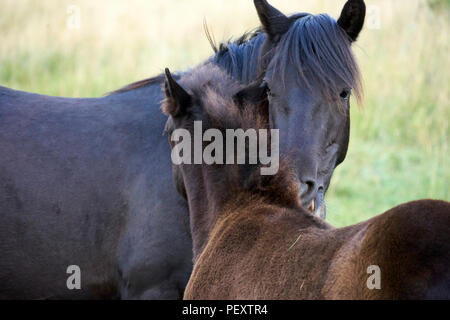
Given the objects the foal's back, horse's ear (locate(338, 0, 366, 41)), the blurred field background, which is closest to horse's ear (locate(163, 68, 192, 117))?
the foal's back

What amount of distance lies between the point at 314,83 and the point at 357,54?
233 inches

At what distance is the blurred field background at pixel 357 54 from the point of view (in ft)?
24.1

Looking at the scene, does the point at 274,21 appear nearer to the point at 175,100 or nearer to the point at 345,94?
the point at 345,94

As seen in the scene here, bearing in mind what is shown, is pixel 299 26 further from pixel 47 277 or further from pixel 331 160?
pixel 47 277

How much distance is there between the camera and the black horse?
11.2 ft

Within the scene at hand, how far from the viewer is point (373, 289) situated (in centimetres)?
197

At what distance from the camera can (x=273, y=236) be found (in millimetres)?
2545

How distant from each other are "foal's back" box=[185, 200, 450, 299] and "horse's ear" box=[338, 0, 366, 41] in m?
1.36

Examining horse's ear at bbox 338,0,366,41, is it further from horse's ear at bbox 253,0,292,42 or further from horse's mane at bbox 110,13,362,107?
horse's ear at bbox 253,0,292,42

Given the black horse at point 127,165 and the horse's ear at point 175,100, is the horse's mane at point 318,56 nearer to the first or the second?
the black horse at point 127,165

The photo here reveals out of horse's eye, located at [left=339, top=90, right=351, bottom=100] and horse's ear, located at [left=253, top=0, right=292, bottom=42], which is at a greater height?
horse's ear, located at [left=253, top=0, right=292, bottom=42]

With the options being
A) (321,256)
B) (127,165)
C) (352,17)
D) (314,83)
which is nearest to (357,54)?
(352,17)

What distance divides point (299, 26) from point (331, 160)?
753mm

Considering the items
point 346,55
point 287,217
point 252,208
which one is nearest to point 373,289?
point 287,217
